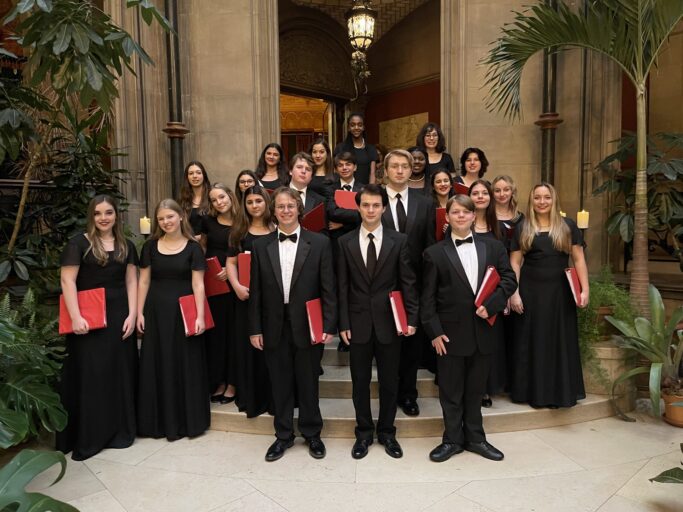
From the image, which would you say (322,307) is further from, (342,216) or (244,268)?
(342,216)

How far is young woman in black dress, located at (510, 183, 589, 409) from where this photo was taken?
3811 mm

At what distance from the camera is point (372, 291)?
329cm

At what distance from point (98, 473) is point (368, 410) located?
1.81m

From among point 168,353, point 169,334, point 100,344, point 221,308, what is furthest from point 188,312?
point 100,344

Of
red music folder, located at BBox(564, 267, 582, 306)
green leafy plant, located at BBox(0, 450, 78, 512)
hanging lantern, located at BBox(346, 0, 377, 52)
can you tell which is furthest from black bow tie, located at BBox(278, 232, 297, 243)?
hanging lantern, located at BBox(346, 0, 377, 52)

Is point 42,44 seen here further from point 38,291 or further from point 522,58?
point 522,58

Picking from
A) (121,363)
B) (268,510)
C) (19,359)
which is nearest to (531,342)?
(268,510)

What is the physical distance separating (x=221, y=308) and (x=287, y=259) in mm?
1008

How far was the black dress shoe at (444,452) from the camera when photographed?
10.9 feet

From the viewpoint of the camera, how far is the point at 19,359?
3.38m

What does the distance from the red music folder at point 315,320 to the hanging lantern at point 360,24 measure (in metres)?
4.55

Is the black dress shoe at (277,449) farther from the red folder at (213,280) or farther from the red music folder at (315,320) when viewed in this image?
the red folder at (213,280)

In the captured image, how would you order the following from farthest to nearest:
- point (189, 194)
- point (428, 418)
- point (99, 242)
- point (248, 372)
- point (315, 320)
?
point (189, 194), point (248, 372), point (428, 418), point (99, 242), point (315, 320)

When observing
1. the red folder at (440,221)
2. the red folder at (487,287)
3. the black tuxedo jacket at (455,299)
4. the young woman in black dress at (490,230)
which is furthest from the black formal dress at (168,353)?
the young woman in black dress at (490,230)
